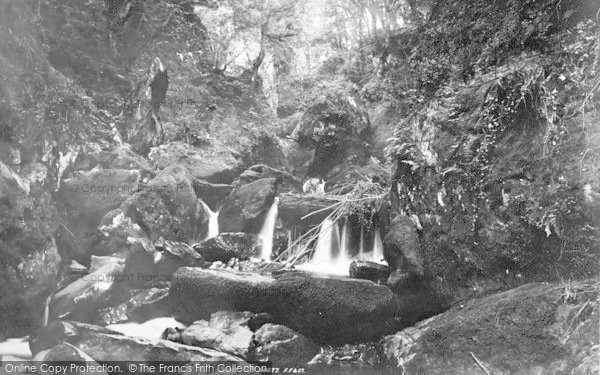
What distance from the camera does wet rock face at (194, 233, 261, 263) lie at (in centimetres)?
934

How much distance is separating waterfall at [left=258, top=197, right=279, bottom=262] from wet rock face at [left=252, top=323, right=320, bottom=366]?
408 centimetres

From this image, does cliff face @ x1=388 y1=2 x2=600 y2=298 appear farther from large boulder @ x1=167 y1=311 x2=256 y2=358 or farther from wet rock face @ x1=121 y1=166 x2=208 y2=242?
wet rock face @ x1=121 y1=166 x2=208 y2=242

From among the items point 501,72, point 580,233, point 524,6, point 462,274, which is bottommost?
point 462,274

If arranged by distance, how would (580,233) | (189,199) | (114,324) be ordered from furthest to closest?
(189,199)
(114,324)
(580,233)

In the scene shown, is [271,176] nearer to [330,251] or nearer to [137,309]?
[330,251]

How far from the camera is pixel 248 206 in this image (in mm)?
10836

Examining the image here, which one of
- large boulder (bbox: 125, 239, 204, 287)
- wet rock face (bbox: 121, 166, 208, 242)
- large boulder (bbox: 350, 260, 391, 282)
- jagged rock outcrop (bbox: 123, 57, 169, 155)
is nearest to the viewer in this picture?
large boulder (bbox: 350, 260, 391, 282)

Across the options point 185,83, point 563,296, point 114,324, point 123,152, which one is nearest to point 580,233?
point 563,296

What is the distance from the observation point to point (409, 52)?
12.0m

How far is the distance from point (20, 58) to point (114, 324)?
6.47 meters

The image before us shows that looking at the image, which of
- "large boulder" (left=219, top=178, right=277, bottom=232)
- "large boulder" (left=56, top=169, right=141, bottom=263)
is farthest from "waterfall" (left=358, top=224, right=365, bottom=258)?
"large boulder" (left=56, top=169, right=141, bottom=263)

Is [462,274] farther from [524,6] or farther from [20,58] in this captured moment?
[20,58]

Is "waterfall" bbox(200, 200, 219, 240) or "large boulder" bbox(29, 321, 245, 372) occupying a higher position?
"waterfall" bbox(200, 200, 219, 240)

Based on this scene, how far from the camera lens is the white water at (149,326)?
6531 mm
